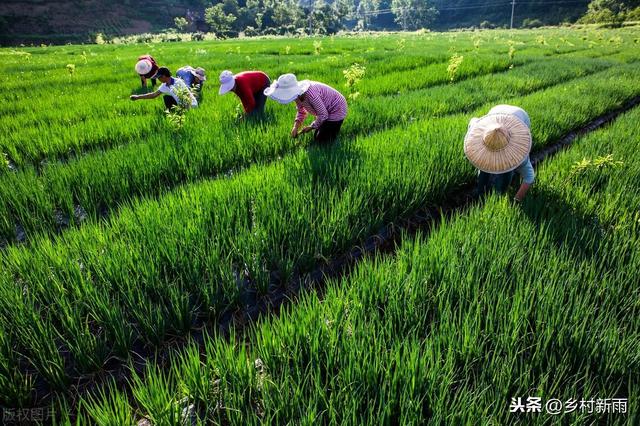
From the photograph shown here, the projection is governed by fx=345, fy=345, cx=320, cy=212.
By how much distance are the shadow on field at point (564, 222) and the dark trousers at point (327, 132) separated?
6.52 feet

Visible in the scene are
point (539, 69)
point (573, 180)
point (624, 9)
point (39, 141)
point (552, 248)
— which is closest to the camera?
point (552, 248)

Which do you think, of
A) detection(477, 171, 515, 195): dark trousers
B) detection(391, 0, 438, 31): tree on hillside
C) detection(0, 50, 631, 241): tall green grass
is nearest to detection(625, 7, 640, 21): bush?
detection(391, 0, 438, 31): tree on hillside

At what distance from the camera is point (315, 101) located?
11.0 feet

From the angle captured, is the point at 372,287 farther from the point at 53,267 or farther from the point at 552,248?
the point at 53,267

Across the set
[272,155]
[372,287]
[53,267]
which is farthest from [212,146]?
[372,287]

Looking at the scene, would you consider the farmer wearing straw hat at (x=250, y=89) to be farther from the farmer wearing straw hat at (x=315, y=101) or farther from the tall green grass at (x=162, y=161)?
the farmer wearing straw hat at (x=315, y=101)

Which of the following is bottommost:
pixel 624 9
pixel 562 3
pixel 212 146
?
pixel 212 146

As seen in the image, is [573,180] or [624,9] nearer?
[573,180]

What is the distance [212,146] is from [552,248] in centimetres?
305

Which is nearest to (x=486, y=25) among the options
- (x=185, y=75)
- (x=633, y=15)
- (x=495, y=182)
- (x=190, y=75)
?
(x=633, y=15)

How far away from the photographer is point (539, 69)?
8.27 m

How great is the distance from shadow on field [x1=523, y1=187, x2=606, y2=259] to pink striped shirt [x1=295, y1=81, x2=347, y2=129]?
1.95 metres

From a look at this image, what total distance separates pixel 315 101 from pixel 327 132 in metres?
0.43

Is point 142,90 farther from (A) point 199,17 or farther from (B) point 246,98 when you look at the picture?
(A) point 199,17
